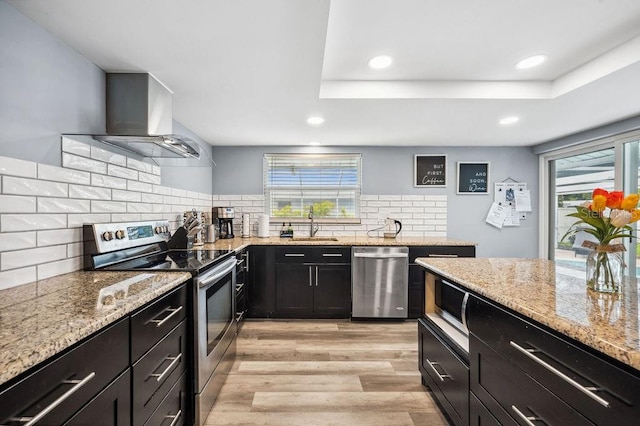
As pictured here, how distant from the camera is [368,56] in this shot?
6.27 feet

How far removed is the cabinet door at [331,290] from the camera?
3.21 meters

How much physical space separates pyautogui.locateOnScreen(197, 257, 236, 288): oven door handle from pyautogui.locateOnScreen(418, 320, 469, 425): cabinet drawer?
4.62 feet

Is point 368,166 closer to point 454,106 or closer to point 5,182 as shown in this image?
point 454,106

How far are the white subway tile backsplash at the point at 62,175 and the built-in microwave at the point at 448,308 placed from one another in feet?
6.99

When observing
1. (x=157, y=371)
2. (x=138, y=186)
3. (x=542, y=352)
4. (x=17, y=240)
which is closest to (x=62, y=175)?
(x=17, y=240)

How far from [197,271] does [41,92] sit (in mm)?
1121

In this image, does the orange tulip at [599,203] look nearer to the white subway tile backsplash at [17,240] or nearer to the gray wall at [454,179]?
the white subway tile backsplash at [17,240]

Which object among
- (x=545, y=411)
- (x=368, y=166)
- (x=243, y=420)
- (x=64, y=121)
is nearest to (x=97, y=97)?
(x=64, y=121)

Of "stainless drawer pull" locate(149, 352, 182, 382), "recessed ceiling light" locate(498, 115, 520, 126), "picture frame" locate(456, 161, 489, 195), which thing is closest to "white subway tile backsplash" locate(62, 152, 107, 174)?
"stainless drawer pull" locate(149, 352, 182, 382)

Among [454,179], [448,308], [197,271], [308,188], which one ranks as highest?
[454,179]

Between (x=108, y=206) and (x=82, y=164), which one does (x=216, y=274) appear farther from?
(x=82, y=164)

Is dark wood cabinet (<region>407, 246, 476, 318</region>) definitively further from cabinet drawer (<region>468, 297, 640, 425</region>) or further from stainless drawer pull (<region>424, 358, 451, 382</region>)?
cabinet drawer (<region>468, 297, 640, 425</region>)

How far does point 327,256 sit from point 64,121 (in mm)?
2429

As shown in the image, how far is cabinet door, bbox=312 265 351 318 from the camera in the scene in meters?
3.21
